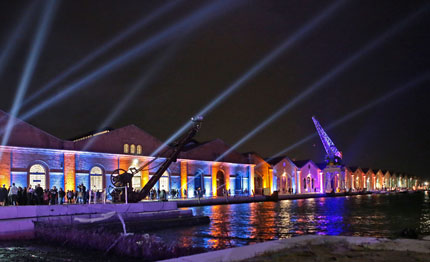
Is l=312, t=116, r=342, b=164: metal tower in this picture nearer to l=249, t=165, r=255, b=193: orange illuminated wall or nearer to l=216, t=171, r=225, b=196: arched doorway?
l=249, t=165, r=255, b=193: orange illuminated wall

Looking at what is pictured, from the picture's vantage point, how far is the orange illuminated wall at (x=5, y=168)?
35375 millimetres

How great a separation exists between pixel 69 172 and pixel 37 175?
9.51 feet

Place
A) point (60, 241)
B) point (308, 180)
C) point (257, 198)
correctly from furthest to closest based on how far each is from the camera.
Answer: point (308, 180)
point (257, 198)
point (60, 241)

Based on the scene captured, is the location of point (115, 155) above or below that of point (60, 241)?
above

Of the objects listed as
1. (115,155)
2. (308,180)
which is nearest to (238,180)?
(115,155)

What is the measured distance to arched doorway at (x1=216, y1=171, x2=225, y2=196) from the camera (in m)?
57.1

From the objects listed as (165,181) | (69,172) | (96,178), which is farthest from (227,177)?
(69,172)

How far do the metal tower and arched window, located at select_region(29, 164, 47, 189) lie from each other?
78993 millimetres

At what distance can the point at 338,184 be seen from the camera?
105m

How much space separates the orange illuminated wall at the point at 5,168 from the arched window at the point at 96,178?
26.3ft

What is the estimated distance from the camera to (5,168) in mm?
35688

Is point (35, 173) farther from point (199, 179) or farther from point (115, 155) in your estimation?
point (199, 179)

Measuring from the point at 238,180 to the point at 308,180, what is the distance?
27368 mm

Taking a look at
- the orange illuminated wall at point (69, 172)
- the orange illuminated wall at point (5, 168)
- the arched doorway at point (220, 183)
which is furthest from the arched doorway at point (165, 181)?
the orange illuminated wall at point (5, 168)
